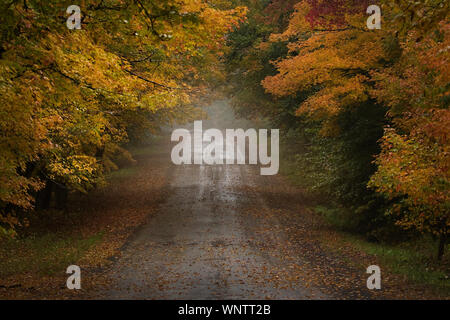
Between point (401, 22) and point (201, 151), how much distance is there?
31.8m

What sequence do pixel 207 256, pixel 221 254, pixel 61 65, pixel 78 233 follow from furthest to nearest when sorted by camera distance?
1. pixel 78 233
2. pixel 221 254
3. pixel 207 256
4. pixel 61 65

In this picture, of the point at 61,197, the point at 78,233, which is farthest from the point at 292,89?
the point at 61,197

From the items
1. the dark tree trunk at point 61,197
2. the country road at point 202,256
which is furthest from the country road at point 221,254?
the dark tree trunk at point 61,197

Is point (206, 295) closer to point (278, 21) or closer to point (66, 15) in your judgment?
point (66, 15)

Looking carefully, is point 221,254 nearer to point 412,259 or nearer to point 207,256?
point 207,256

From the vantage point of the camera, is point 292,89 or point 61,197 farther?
point 61,197

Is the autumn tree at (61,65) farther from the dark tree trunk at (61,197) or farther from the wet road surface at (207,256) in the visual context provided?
the dark tree trunk at (61,197)

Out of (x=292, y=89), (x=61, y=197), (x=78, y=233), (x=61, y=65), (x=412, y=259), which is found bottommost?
(x=412, y=259)

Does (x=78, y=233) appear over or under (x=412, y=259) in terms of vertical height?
over

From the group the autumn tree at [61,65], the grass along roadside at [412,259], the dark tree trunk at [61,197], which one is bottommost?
the grass along roadside at [412,259]

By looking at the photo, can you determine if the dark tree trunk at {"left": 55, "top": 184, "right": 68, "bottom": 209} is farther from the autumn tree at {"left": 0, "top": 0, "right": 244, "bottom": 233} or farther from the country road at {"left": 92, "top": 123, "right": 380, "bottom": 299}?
the autumn tree at {"left": 0, "top": 0, "right": 244, "bottom": 233}

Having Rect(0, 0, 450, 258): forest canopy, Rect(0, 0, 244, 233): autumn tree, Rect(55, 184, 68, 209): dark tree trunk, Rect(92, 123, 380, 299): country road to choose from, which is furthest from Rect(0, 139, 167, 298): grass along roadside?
Rect(0, 0, 244, 233): autumn tree

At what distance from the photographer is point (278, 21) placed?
24.0 metres
